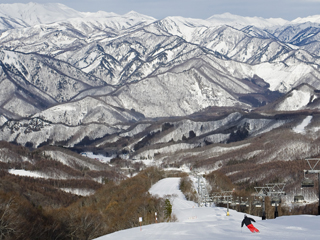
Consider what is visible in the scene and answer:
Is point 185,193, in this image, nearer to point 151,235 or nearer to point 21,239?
point 21,239

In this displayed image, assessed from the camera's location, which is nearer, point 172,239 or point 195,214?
point 172,239

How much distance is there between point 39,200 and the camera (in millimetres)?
190500

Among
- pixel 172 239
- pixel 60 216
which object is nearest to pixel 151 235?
pixel 172 239

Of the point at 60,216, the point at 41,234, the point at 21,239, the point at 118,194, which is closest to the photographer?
the point at 21,239

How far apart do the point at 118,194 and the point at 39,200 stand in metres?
34.0

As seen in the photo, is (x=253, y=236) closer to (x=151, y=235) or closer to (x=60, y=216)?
(x=151, y=235)

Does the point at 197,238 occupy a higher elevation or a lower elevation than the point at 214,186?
lower

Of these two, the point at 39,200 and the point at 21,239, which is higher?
the point at 39,200

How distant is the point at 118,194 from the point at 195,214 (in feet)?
224

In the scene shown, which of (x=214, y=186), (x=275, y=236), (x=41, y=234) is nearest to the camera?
(x=275, y=236)

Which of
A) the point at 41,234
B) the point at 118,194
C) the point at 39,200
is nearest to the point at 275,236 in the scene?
the point at 41,234

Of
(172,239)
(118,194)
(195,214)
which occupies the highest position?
(118,194)

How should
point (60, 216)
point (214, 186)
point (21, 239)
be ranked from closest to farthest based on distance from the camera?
point (21, 239)
point (60, 216)
point (214, 186)

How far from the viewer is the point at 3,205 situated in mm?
103500
